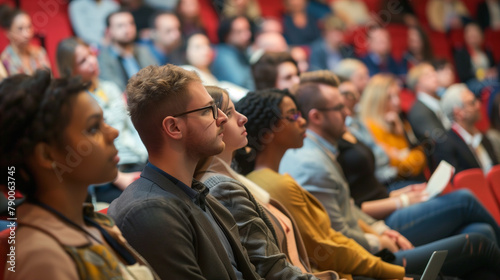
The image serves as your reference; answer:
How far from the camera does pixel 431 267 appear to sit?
5.71 ft

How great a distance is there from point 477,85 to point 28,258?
19.8ft

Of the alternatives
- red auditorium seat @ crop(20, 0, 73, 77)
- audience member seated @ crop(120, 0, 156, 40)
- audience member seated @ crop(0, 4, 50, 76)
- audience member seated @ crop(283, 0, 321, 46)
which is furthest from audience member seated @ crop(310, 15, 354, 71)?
audience member seated @ crop(0, 4, 50, 76)

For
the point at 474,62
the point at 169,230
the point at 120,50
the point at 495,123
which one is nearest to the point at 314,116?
the point at 169,230

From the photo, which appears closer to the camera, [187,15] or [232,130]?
[232,130]

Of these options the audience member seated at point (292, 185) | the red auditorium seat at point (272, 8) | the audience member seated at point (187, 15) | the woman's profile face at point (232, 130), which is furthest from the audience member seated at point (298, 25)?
the woman's profile face at point (232, 130)

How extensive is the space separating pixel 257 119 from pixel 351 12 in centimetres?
466

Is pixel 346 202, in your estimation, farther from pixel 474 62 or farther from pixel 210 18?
pixel 474 62

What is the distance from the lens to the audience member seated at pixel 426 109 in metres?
4.40

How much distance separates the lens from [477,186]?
305cm

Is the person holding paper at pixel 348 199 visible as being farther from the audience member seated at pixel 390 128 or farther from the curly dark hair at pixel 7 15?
the curly dark hair at pixel 7 15

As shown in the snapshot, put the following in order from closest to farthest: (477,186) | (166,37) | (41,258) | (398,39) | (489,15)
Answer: (41,258), (477,186), (166,37), (398,39), (489,15)

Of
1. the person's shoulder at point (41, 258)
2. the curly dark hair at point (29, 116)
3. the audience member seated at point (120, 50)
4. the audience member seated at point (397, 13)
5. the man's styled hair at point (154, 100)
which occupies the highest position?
the curly dark hair at point (29, 116)

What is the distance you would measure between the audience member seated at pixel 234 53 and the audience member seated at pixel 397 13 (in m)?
2.15

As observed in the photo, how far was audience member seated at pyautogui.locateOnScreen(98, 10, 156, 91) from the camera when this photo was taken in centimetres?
385
